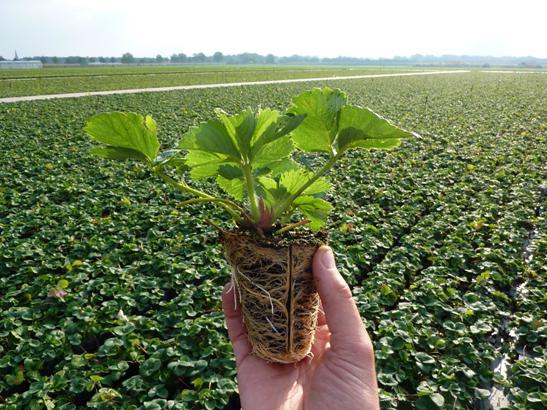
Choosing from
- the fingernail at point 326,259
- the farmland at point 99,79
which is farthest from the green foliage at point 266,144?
the farmland at point 99,79

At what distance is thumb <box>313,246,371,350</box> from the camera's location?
130 centimetres

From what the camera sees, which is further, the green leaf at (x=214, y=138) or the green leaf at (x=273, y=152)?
the green leaf at (x=273, y=152)

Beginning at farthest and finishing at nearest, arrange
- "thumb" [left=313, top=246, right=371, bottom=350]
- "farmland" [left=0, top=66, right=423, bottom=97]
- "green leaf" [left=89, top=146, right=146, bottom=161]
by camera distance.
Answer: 1. "farmland" [left=0, top=66, right=423, bottom=97]
2. "thumb" [left=313, top=246, right=371, bottom=350]
3. "green leaf" [left=89, top=146, right=146, bottom=161]

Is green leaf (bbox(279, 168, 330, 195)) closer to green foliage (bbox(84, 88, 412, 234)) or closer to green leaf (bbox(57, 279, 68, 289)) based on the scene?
green foliage (bbox(84, 88, 412, 234))

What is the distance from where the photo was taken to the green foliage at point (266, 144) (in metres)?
1.11

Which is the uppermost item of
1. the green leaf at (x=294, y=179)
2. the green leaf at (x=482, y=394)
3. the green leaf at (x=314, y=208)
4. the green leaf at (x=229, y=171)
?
the green leaf at (x=229, y=171)

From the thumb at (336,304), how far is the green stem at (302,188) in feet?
0.58

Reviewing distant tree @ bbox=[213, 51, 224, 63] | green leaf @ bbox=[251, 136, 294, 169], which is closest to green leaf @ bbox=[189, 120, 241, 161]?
green leaf @ bbox=[251, 136, 294, 169]

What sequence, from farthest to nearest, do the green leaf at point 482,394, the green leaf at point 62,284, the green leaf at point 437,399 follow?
the green leaf at point 62,284
the green leaf at point 482,394
the green leaf at point 437,399

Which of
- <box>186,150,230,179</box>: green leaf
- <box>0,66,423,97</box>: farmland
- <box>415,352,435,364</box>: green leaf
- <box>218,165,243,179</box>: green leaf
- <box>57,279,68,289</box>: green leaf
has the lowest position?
<box>415,352,435,364</box>: green leaf

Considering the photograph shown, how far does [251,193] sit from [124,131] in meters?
0.41

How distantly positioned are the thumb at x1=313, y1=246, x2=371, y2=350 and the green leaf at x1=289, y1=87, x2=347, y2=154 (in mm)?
352

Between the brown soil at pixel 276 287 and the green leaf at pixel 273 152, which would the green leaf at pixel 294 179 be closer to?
the green leaf at pixel 273 152

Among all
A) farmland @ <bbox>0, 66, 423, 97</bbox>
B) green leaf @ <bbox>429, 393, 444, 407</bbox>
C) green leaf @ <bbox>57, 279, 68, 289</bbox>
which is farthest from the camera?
farmland @ <bbox>0, 66, 423, 97</bbox>
